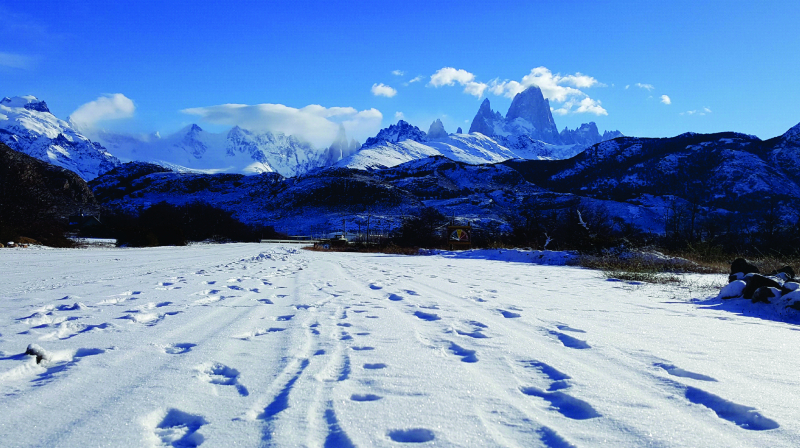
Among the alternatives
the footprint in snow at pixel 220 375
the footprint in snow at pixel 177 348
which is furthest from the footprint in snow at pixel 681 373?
the footprint in snow at pixel 177 348

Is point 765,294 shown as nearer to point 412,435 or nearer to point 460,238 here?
point 412,435

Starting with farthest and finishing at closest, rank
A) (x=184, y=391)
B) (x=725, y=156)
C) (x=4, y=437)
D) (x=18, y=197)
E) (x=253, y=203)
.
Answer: (x=253, y=203), (x=725, y=156), (x=18, y=197), (x=184, y=391), (x=4, y=437)

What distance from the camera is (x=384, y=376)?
251 centimetres

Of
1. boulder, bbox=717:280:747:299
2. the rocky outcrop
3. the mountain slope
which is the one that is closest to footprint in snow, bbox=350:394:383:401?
boulder, bbox=717:280:747:299

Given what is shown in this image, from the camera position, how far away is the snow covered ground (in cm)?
176

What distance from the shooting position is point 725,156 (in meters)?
126

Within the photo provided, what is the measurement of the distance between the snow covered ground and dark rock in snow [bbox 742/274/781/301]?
148 cm

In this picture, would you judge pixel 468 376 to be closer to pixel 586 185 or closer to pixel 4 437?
pixel 4 437

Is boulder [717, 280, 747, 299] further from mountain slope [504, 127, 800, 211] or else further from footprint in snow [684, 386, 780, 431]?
mountain slope [504, 127, 800, 211]

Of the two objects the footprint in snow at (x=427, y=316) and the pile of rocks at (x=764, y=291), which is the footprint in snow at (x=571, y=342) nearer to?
the footprint in snow at (x=427, y=316)

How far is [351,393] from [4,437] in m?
1.40

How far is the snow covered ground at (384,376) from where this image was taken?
5.77 ft

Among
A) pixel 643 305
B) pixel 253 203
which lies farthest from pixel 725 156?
pixel 643 305

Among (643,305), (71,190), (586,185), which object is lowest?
(643,305)
